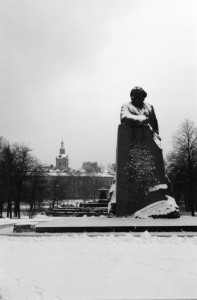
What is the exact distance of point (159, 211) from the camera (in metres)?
11.8

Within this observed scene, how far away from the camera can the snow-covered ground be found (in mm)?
4133

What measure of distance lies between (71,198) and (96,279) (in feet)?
359

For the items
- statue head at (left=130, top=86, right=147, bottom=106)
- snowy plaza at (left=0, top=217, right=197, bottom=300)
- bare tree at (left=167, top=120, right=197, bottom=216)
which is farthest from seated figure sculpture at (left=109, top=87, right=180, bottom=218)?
bare tree at (left=167, top=120, right=197, bottom=216)

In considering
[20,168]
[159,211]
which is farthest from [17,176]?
[159,211]

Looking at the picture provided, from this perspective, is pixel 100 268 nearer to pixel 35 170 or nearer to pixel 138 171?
pixel 138 171

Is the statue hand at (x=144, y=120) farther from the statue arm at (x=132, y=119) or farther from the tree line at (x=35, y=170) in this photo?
the tree line at (x=35, y=170)

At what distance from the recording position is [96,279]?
4707 mm

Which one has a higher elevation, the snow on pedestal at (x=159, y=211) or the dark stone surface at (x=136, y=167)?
the dark stone surface at (x=136, y=167)

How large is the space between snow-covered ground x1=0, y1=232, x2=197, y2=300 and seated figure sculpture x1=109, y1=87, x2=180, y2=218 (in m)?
3.49

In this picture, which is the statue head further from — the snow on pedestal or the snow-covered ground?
the snow-covered ground

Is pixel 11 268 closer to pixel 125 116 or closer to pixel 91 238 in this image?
pixel 91 238

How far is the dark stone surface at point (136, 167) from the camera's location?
12148 mm

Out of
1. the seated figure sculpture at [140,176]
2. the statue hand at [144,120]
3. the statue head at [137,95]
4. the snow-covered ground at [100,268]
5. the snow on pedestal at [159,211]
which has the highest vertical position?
the statue head at [137,95]

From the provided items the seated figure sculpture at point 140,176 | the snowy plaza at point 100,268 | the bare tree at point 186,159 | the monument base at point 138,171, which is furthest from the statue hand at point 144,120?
the bare tree at point 186,159
